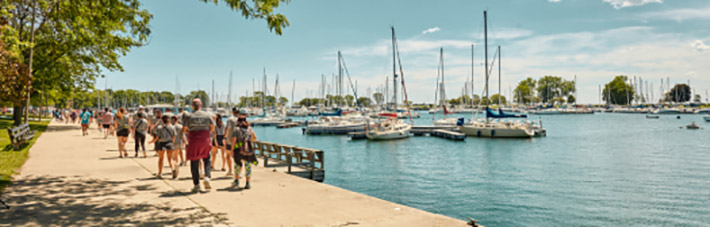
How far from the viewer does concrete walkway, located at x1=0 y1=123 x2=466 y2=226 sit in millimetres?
6789

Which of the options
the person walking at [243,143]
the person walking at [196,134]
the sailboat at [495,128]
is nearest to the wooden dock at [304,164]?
the person walking at [243,143]

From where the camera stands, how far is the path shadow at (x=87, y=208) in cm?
665

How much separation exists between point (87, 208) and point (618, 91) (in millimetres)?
221013

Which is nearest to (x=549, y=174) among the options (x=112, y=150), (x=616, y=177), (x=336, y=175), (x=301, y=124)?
(x=616, y=177)

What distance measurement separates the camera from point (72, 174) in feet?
37.3

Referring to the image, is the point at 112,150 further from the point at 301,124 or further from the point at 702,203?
the point at 301,124

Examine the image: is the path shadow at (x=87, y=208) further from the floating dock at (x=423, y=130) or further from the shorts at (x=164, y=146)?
the floating dock at (x=423, y=130)

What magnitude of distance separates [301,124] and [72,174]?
81811mm

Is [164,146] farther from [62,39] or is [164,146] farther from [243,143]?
[62,39]

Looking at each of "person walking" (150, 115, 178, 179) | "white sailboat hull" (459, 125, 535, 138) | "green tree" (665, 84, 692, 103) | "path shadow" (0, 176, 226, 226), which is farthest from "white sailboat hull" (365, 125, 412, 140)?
"green tree" (665, 84, 692, 103)

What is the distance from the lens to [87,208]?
7492mm

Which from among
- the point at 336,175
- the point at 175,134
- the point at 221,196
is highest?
the point at 175,134

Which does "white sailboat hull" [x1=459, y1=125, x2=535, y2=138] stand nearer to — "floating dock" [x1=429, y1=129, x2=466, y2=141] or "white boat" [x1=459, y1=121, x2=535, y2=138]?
"white boat" [x1=459, y1=121, x2=535, y2=138]

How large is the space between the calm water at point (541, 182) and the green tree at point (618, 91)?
17349cm
